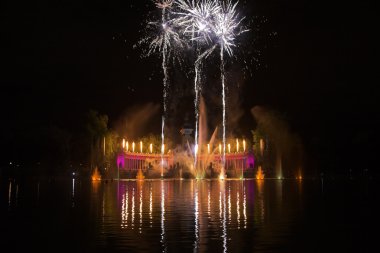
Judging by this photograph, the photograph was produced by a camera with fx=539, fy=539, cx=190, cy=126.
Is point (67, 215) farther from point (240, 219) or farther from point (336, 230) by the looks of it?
point (336, 230)

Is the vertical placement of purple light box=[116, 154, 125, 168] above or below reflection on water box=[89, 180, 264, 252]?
above

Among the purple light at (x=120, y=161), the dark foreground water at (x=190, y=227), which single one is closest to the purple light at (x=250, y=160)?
the purple light at (x=120, y=161)

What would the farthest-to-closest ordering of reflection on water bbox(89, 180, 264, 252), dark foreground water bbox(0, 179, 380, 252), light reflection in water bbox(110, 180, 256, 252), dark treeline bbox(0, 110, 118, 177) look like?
dark treeline bbox(0, 110, 118, 177) → light reflection in water bbox(110, 180, 256, 252) → reflection on water bbox(89, 180, 264, 252) → dark foreground water bbox(0, 179, 380, 252)

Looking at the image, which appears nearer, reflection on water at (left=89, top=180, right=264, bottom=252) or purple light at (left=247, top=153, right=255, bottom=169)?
reflection on water at (left=89, top=180, right=264, bottom=252)

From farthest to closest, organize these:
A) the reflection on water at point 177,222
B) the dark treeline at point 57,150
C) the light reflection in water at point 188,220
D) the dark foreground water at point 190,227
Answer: the dark treeline at point 57,150
the light reflection in water at point 188,220
the reflection on water at point 177,222
the dark foreground water at point 190,227

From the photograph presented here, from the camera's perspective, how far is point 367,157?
81.2m

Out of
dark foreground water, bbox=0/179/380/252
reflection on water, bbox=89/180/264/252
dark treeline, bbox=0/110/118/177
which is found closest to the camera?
dark foreground water, bbox=0/179/380/252

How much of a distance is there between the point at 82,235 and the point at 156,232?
250cm

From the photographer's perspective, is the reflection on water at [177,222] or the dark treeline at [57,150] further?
the dark treeline at [57,150]

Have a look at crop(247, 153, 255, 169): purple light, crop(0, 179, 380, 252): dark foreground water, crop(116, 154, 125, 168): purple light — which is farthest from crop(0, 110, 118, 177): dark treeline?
crop(0, 179, 380, 252): dark foreground water

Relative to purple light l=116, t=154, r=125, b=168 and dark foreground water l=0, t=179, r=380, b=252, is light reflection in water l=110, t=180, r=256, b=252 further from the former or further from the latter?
purple light l=116, t=154, r=125, b=168

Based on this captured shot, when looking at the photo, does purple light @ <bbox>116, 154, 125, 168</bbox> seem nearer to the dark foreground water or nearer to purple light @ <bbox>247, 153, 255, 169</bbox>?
purple light @ <bbox>247, 153, 255, 169</bbox>

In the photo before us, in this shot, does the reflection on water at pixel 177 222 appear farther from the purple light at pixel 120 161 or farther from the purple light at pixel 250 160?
the purple light at pixel 250 160

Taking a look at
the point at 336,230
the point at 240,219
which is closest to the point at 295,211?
the point at 240,219
